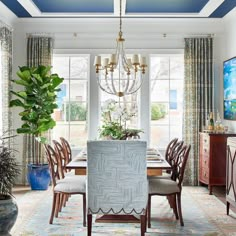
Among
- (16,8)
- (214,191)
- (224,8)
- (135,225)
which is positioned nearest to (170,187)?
(135,225)

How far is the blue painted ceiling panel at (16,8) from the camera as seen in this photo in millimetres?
6125

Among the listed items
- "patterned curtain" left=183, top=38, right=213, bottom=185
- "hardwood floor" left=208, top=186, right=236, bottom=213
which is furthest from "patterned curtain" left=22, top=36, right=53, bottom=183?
"hardwood floor" left=208, top=186, right=236, bottom=213

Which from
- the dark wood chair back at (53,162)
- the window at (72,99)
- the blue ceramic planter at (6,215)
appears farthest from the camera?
the window at (72,99)

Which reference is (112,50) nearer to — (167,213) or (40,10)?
(40,10)

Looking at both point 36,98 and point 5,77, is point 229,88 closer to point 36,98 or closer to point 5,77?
point 36,98

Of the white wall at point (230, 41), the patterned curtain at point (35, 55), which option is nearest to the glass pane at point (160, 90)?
the white wall at point (230, 41)

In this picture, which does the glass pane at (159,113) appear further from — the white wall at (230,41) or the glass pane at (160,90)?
the white wall at (230,41)

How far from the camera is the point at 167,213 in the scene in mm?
5270

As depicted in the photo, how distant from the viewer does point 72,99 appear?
7527mm

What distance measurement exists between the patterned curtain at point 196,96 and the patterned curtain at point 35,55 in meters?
2.47

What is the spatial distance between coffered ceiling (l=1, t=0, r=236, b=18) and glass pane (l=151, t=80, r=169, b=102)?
1.22 m

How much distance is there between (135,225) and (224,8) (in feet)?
12.4

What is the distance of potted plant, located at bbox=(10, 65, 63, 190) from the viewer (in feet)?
21.7

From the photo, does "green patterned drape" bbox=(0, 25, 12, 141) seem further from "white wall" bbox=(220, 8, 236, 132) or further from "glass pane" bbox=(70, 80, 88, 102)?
"white wall" bbox=(220, 8, 236, 132)
